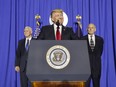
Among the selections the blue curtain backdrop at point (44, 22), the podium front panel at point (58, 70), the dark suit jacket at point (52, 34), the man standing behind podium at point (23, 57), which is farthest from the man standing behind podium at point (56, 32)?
the blue curtain backdrop at point (44, 22)

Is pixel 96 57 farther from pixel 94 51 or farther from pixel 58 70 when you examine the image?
pixel 58 70

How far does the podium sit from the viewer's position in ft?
6.55

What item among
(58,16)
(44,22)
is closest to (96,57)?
(44,22)

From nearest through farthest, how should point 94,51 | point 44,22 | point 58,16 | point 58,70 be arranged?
point 58,70 < point 58,16 < point 94,51 < point 44,22

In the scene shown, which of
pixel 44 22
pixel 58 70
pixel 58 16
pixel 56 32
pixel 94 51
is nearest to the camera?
pixel 58 70

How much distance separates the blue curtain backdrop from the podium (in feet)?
10.6

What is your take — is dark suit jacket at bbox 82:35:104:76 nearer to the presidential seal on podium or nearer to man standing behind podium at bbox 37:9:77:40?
man standing behind podium at bbox 37:9:77:40

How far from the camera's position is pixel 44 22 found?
5281 mm

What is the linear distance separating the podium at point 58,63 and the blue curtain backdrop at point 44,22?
3.23m

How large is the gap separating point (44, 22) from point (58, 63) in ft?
10.9

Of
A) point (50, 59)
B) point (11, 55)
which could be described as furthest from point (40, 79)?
point (11, 55)

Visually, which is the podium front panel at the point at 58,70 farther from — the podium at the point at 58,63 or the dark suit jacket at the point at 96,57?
the dark suit jacket at the point at 96,57

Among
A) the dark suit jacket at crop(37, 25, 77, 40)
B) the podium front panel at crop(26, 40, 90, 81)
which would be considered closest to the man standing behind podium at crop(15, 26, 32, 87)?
the dark suit jacket at crop(37, 25, 77, 40)

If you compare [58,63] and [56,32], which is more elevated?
[56,32]
